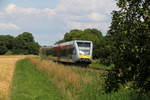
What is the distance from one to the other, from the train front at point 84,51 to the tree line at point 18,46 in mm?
108917

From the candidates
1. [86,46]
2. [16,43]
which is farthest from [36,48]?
[86,46]

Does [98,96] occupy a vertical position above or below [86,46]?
below

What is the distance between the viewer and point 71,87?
1244 centimetres

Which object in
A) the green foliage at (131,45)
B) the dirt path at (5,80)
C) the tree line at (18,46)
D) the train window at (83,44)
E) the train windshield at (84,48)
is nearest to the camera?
the green foliage at (131,45)

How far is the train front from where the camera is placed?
28.8 meters

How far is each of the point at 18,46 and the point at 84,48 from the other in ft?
383

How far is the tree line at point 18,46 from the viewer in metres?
138

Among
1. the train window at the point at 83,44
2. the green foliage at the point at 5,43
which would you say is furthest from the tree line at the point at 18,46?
the train window at the point at 83,44

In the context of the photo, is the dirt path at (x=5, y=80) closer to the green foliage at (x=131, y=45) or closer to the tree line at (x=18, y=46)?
the green foliage at (x=131, y=45)

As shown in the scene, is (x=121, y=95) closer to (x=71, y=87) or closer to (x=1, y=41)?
(x=71, y=87)

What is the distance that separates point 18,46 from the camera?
141250mm

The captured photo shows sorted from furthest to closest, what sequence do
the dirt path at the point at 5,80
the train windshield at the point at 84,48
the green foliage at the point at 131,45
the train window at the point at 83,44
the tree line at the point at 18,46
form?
the tree line at the point at 18,46 → the train window at the point at 83,44 → the train windshield at the point at 84,48 → the dirt path at the point at 5,80 → the green foliage at the point at 131,45

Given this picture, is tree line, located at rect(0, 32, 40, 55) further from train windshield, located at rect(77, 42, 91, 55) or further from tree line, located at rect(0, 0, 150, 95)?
tree line, located at rect(0, 0, 150, 95)

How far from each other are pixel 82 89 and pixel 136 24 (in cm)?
697
